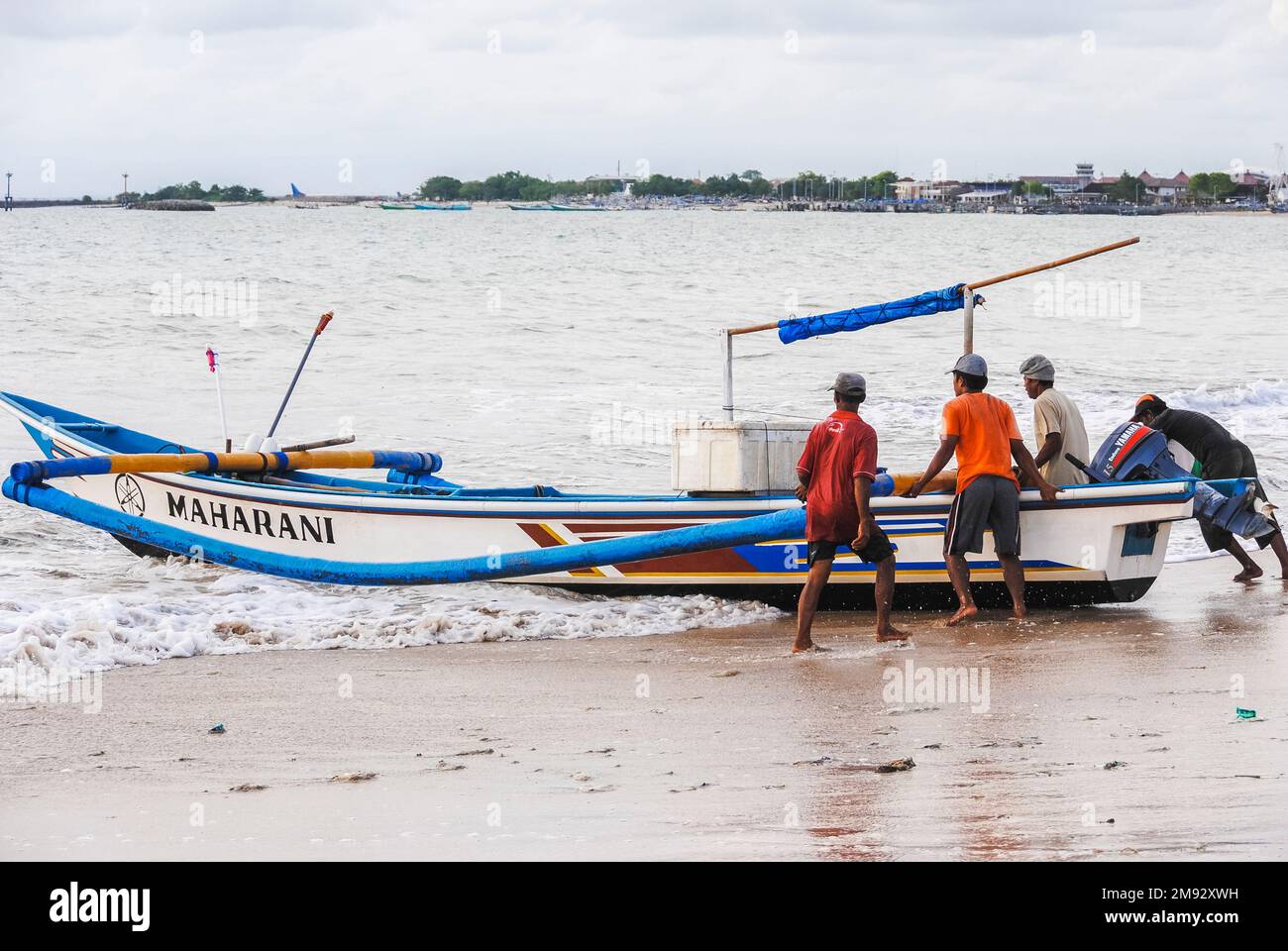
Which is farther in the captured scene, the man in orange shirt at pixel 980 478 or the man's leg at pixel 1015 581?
the man's leg at pixel 1015 581

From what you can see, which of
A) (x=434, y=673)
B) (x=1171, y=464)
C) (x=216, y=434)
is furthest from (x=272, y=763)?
(x=216, y=434)

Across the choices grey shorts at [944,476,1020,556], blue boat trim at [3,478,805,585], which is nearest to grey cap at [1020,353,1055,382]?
grey shorts at [944,476,1020,556]

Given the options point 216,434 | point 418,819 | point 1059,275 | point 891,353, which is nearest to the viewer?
point 418,819

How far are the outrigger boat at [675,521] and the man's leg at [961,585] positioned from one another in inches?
12.3

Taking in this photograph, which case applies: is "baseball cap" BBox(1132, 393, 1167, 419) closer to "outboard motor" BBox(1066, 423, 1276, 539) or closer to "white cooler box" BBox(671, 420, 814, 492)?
"outboard motor" BBox(1066, 423, 1276, 539)

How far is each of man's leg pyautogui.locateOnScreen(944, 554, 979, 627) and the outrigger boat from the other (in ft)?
1.03

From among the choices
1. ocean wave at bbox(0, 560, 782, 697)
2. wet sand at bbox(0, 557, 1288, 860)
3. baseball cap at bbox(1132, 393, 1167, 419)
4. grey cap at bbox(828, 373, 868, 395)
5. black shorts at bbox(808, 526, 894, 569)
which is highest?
grey cap at bbox(828, 373, 868, 395)

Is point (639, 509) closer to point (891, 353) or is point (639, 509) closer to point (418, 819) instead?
point (418, 819)

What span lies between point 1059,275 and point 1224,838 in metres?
56.5

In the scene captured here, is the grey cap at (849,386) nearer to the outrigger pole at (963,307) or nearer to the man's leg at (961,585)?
the outrigger pole at (963,307)

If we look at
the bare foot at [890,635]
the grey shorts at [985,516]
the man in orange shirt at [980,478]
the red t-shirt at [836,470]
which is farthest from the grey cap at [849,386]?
the bare foot at [890,635]

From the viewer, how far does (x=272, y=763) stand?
A: 5.85 meters

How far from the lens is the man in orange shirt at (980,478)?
27.1ft

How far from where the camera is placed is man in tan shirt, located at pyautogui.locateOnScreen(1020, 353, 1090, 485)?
859 cm
